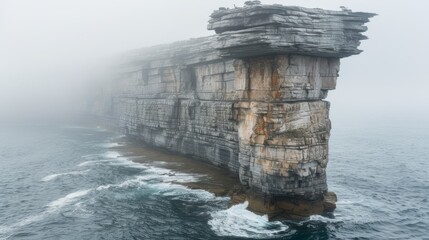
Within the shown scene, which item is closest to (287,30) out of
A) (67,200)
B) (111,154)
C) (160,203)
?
(160,203)

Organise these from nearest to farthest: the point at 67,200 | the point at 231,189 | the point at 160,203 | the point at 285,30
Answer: the point at 285,30, the point at 160,203, the point at 67,200, the point at 231,189

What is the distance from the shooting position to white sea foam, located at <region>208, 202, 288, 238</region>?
106 ft

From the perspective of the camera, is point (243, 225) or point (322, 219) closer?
point (243, 225)

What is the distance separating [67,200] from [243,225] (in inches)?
808

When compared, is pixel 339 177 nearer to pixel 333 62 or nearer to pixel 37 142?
pixel 333 62

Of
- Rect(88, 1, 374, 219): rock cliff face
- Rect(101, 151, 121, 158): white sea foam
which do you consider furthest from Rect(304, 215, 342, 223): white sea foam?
Rect(101, 151, 121, 158): white sea foam

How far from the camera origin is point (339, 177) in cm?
5322

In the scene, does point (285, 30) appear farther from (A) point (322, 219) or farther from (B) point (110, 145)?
(B) point (110, 145)

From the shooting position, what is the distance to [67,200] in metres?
41.2

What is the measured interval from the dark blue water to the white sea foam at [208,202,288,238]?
9 cm

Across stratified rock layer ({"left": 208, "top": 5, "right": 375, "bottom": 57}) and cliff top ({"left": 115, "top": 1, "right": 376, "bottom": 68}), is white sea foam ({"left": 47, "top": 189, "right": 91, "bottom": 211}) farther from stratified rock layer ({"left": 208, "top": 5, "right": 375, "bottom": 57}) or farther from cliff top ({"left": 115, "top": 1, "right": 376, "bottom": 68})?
stratified rock layer ({"left": 208, "top": 5, "right": 375, "bottom": 57})

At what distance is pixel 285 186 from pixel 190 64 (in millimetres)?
30303

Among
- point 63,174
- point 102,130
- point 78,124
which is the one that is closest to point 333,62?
point 63,174

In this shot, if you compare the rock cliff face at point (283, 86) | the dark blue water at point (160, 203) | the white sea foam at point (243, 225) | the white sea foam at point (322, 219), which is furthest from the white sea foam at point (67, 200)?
the white sea foam at point (322, 219)
